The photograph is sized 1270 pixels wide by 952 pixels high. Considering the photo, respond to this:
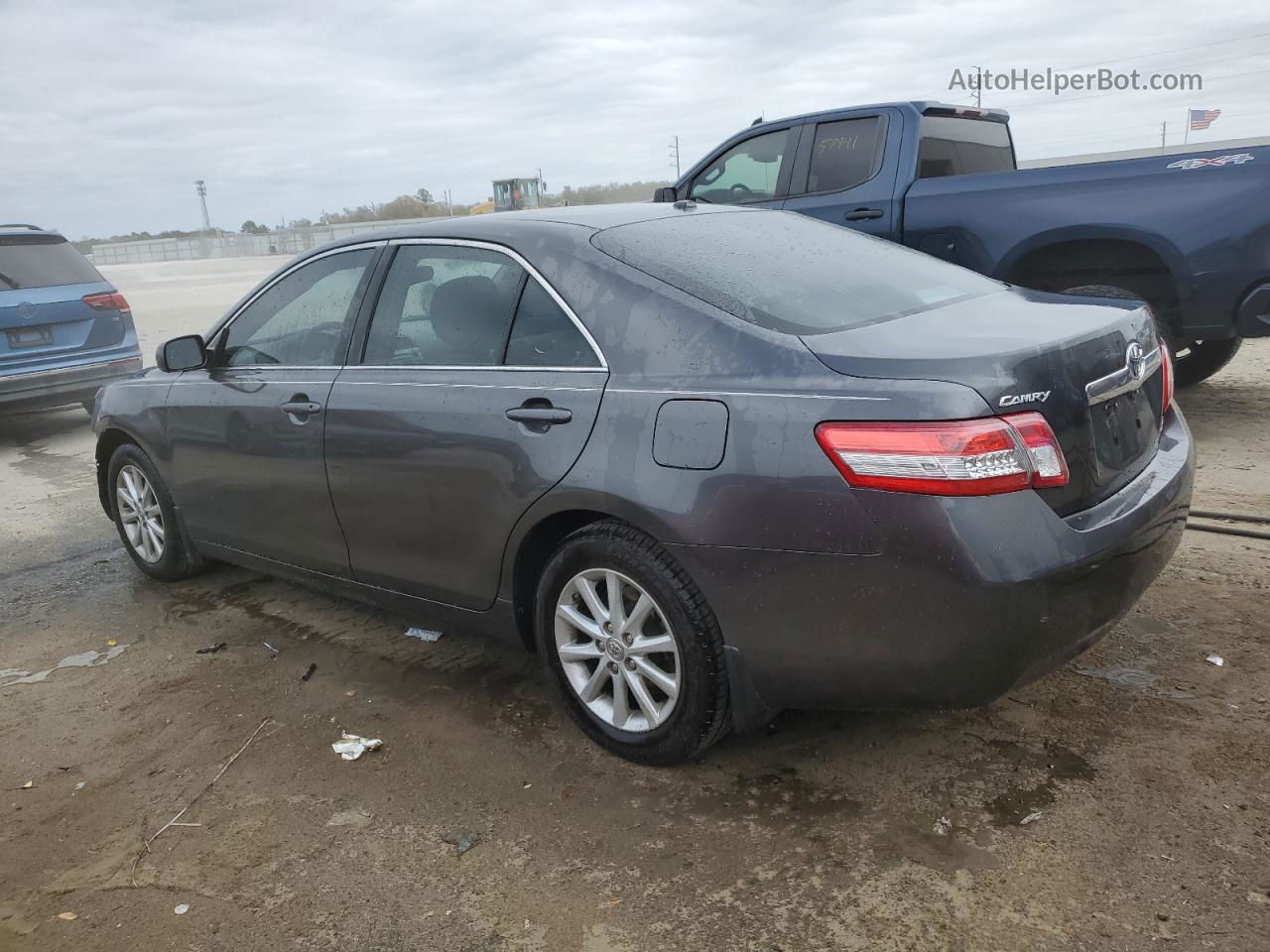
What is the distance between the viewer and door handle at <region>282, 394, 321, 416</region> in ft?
12.6

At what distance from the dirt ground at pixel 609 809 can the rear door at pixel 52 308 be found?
5445mm

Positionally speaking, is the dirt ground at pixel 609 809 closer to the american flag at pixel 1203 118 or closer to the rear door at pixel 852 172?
the rear door at pixel 852 172

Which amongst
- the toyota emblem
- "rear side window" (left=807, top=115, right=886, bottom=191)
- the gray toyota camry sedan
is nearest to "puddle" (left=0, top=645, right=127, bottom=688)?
the gray toyota camry sedan

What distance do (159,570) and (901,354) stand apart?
3.87 m

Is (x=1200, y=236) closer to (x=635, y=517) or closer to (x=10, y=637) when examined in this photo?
(x=635, y=517)

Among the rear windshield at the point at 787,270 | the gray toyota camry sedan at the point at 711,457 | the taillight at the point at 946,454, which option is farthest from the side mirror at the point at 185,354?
the taillight at the point at 946,454

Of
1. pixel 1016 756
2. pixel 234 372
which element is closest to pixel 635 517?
pixel 1016 756

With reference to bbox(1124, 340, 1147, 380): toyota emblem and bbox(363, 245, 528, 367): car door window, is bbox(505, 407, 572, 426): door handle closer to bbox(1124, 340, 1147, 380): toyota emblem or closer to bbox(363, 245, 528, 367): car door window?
bbox(363, 245, 528, 367): car door window

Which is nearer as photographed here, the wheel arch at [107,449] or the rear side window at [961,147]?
the wheel arch at [107,449]

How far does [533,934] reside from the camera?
95.4 inches

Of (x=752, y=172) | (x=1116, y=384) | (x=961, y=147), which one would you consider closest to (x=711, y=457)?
(x=1116, y=384)

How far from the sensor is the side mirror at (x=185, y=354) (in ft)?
14.4

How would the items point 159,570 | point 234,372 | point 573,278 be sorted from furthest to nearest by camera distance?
1. point 159,570
2. point 234,372
3. point 573,278

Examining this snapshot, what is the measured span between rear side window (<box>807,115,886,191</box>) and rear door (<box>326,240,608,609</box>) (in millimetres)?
4369
